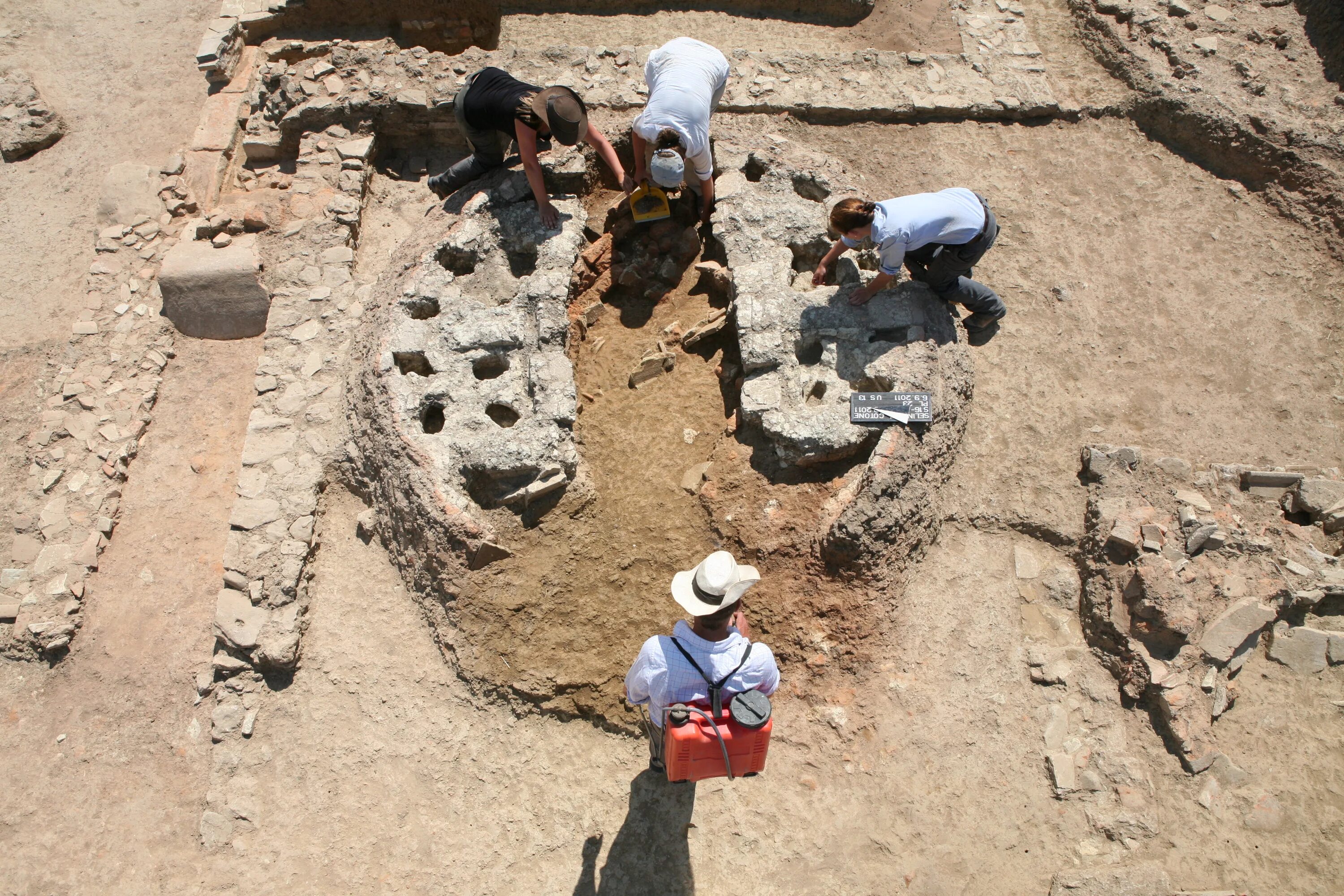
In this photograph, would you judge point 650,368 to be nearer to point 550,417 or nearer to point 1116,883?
point 550,417

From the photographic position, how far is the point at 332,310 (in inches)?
216

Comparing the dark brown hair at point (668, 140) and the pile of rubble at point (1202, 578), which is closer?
the pile of rubble at point (1202, 578)

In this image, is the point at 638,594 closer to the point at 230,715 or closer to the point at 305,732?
A: the point at 305,732

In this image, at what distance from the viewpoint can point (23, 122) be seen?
718cm

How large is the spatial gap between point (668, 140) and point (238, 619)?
3.90m

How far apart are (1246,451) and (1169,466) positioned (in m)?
0.67

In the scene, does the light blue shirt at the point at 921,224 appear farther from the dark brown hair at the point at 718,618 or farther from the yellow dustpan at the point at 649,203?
the dark brown hair at the point at 718,618

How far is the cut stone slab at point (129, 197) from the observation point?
6465mm

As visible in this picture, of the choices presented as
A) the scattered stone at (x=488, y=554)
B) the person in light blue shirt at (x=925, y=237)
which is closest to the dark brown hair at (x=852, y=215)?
the person in light blue shirt at (x=925, y=237)

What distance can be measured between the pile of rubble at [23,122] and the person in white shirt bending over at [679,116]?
596 centimetres

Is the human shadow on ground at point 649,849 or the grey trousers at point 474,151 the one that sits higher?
the grey trousers at point 474,151

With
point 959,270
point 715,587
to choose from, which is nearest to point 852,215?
point 959,270

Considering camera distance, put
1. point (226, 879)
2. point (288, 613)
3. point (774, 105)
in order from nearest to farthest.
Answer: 1. point (226, 879)
2. point (288, 613)
3. point (774, 105)

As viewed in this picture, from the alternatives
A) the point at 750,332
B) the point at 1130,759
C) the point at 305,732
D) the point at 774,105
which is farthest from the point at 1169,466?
the point at 305,732
